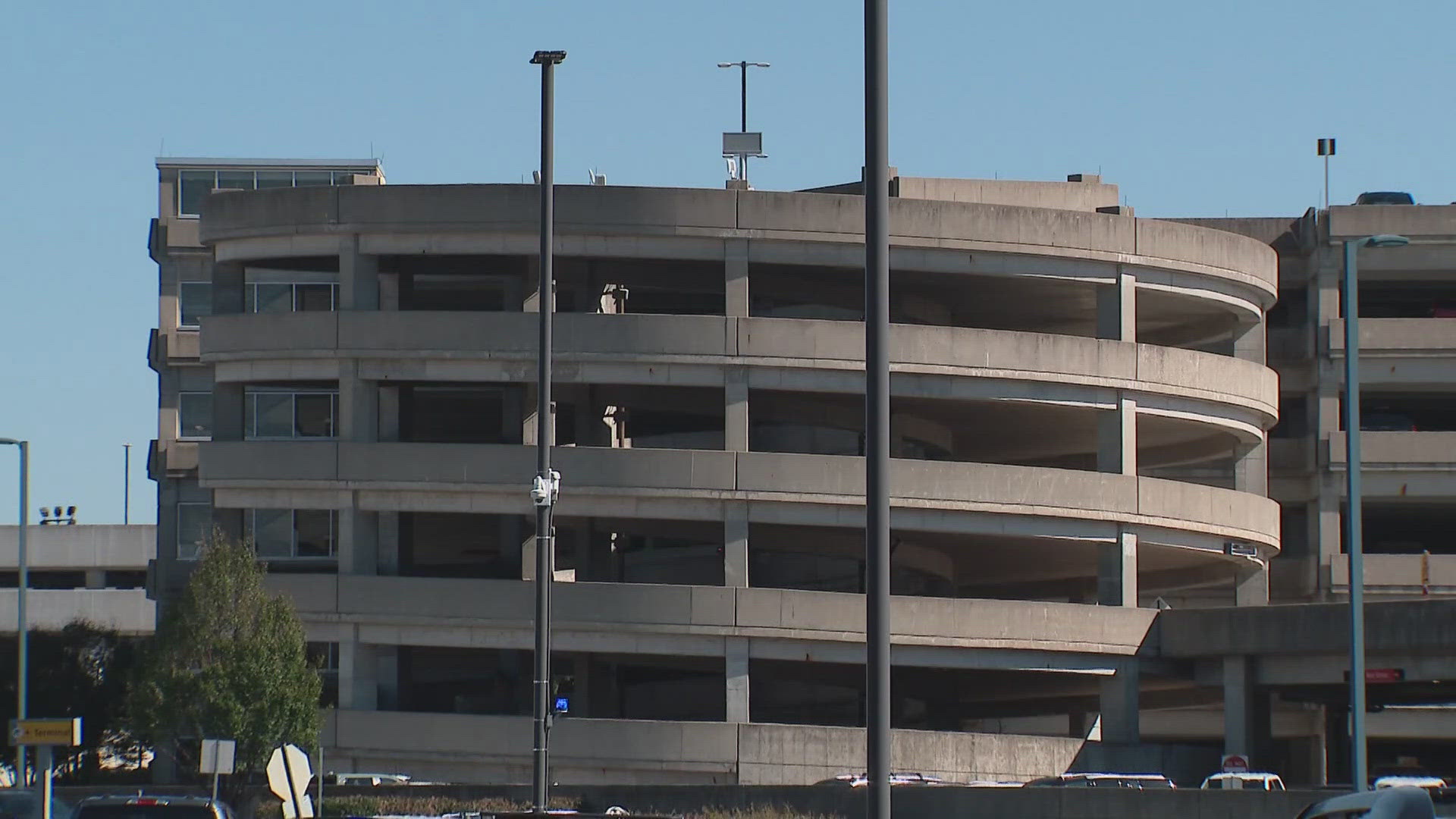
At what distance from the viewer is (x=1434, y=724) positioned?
56.4 m

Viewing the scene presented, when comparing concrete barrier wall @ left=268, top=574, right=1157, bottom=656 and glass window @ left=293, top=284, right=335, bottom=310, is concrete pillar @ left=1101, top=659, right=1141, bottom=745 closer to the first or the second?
concrete barrier wall @ left=268, top=574, right=1157, bottom=656

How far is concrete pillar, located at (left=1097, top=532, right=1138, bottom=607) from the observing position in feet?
163

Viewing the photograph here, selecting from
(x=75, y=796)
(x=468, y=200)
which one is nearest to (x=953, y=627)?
(x=468, y=200)

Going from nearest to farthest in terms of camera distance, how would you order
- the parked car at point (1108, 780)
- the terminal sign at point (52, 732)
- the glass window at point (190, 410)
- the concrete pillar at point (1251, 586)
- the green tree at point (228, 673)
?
1. the terminal sign at point (52, 732)
2. the parked car at point (1108, 780)
3. the green tree at point (228, 673)
4. the concrete pillar at point (1251, 586)
5. the glass window at point (190, 410)

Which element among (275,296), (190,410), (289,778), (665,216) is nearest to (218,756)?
(289,778)

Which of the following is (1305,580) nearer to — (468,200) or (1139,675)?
(1139,675)

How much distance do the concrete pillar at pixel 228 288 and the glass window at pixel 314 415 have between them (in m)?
2.63

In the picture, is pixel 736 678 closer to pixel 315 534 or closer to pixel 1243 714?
pixel 1243 714

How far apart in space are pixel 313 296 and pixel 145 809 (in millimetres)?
40406

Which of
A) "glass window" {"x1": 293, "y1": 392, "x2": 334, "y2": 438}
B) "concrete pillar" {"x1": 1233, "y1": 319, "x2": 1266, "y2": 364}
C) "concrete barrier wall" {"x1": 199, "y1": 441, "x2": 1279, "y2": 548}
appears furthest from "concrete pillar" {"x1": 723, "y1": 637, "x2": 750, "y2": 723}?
"concrete pillar" {"x1": 1233, "y1": 319, "x2": 1266, "y2": 364}

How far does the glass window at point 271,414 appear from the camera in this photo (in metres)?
52.3

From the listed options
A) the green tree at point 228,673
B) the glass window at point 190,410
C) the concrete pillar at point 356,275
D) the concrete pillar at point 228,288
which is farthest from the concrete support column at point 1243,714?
the glass window at point 190,410

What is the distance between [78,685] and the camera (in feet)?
207

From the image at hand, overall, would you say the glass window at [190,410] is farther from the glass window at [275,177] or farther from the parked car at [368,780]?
the parked car at [368,780]
